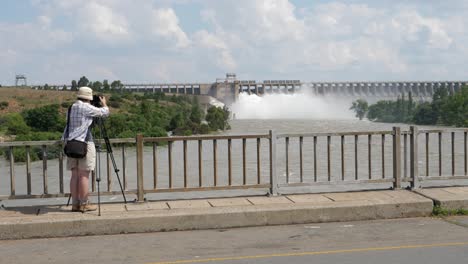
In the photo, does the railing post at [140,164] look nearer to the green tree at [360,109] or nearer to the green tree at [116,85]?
the green tree at [116,85]

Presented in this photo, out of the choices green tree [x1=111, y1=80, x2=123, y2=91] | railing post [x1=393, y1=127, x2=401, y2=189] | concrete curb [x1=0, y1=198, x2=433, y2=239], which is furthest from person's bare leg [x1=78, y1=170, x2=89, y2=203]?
green tree [x1=111, y1=80, x2=123, y2=91]

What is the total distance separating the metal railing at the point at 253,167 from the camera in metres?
9.81

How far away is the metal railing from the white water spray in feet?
389

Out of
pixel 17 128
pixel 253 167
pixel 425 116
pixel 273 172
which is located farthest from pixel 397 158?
pixel 425 116

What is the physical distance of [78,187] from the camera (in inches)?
357

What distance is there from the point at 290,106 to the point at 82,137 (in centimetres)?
17447

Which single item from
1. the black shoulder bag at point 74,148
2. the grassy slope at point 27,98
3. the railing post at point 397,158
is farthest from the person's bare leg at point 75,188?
the grassy slope at point 27,98

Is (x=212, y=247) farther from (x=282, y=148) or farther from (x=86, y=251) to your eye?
(x=282, y=148)

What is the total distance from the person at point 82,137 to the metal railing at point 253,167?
1.48 feet

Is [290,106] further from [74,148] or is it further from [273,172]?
[74,148]

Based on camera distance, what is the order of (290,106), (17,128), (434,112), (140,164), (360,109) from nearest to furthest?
1. (140,164)
2. (17,128)
3. (434,112)
4. (360,109)
5. (290,106)

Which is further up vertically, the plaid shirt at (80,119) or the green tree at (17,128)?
the plaid shirt at (80,119)

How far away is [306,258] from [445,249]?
5.67 ft

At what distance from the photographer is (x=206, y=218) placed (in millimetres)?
8906
